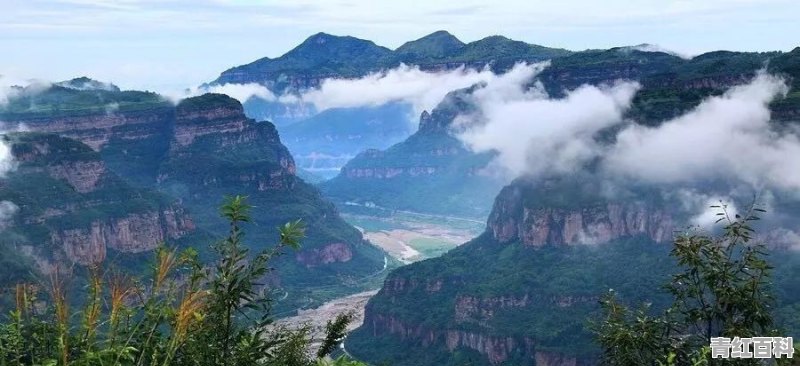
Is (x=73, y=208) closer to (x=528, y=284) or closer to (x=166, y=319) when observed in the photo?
(x=528, y=284)

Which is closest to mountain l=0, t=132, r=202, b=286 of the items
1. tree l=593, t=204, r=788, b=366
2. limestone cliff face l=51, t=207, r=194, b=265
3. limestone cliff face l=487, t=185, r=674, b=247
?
limestone cliff face l=51, t=207, r=194, b=265

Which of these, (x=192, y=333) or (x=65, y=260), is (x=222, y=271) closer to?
(x=192, y=333)

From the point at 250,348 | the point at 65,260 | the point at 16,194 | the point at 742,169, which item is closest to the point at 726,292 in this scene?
the point at 250,348

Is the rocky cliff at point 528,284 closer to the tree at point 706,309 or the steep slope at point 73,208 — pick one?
the steep slope at point 73,208

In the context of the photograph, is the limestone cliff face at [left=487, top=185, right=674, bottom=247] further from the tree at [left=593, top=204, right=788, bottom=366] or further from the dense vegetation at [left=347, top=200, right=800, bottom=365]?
the tree at [left=593, top=204, right=788, bottom=366]

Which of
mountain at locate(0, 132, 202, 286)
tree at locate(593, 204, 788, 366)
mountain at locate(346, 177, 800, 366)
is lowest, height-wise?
mountain at locate(346, 177, 800, 366)
